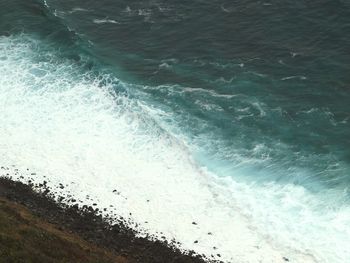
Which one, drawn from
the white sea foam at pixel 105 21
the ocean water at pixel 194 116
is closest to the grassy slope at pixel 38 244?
the ocean water at pixel 194 116

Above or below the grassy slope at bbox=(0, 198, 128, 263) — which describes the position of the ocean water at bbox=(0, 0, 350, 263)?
above

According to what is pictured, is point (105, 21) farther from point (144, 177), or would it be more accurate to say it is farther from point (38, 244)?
point (38, 244)

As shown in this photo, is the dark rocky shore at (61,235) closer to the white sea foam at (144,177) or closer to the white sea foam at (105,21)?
the white sea foam at (144,177)

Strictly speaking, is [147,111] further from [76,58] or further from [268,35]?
[268,35]

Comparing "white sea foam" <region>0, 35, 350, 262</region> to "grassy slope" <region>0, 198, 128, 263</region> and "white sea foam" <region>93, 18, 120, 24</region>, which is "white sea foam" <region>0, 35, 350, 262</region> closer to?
"grassy slope" <region>0, 198, 128, 263</region>

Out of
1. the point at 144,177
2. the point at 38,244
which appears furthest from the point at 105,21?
the point at 38,244

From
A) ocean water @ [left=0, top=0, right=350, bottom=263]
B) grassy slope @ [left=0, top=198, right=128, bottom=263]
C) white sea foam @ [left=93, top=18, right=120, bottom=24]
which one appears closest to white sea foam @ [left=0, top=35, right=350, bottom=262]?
ocean water @ [left=0, top=0, right=350, bottom=263]

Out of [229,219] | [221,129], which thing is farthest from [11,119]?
[229,219]
